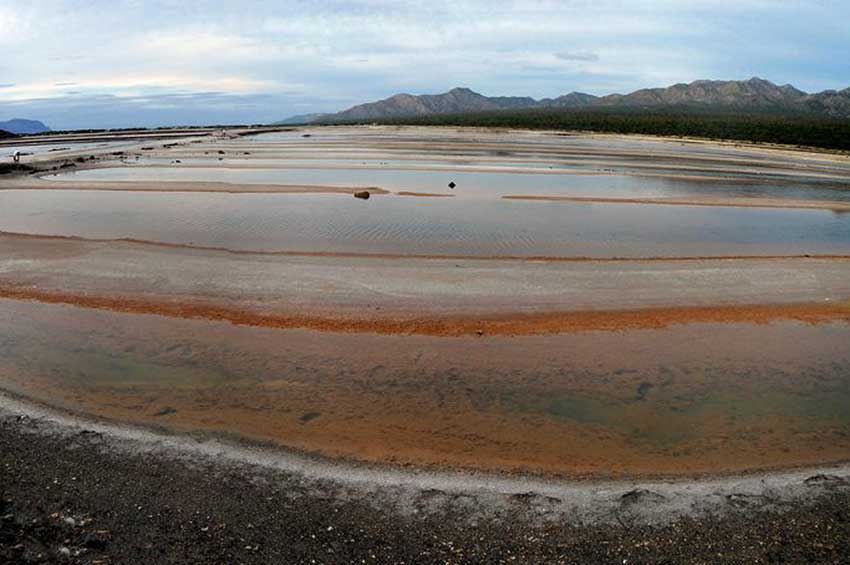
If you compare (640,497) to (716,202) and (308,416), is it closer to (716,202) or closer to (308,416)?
(308,416)

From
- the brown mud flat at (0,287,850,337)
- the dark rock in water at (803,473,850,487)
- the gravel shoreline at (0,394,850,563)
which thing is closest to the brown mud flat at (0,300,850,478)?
the brown mud flat at (0,287,850,337)

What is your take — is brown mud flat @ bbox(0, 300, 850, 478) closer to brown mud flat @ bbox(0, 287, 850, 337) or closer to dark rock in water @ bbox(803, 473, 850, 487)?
brown mud flat @ bbox(0, 287, 850, 337)

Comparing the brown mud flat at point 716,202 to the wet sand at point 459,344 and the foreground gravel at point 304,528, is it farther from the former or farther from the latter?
the foreground gravel at point 304,528

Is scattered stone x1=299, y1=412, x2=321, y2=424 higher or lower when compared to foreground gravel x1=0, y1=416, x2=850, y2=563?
higher

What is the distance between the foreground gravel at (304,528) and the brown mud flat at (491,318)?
5.48 m

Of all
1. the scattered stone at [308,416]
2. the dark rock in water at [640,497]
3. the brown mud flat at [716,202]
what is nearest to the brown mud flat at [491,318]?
the scattered stone at [308,416]

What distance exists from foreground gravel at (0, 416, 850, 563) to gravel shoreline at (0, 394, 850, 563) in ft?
0.04

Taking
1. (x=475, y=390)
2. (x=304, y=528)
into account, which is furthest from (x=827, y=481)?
(x=304, y=528)

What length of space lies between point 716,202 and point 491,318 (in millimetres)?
20761

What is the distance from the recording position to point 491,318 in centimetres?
1282

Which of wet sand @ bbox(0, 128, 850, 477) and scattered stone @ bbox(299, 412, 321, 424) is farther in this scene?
scattered stone @ bbox(299, 412, 321, 424)

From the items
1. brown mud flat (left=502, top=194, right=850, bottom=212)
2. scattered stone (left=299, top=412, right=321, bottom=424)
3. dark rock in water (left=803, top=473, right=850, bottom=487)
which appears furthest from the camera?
brown mud flat (left=502, top=194, right=850, bottom=212)

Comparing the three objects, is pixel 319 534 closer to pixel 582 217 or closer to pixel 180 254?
pixel 180 254

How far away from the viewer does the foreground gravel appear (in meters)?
5.83
